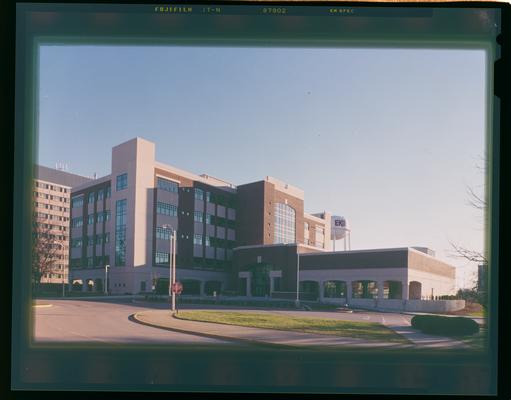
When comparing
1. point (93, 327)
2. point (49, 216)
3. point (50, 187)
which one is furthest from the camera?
point (49, 216)

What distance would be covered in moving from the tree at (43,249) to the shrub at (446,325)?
6.43 m

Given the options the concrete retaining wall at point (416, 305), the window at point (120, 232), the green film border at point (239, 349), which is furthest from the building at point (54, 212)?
the concrete retaining wall at point (416, 305)

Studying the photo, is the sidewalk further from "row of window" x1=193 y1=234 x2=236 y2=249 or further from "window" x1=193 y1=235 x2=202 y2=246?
"window" x1=193 y1=235 x2=202 y2=246

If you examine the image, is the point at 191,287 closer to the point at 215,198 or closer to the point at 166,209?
the point at 166,209

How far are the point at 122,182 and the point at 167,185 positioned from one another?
99 cm

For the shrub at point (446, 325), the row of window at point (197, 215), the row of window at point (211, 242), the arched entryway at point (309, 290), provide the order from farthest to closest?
the arched entryway at point (309, 290), the row of window at point (197, 215), the row of window at point (211, 242), the shrub at point (446, 325)

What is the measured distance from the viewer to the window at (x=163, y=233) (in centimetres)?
1025

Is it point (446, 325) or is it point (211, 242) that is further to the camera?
point (211, 242)

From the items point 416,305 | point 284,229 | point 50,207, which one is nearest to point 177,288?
point 50,207

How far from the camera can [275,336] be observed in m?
7.17

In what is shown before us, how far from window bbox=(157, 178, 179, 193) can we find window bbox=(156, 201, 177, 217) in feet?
1.12

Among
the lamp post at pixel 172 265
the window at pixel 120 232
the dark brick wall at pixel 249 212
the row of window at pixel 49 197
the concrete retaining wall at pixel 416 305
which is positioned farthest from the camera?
the window at pixel 120 232

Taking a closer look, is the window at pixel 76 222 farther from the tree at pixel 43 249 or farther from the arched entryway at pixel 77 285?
the arched entryway at pixel 77 285

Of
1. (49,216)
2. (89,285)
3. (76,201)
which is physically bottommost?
(89,285)
